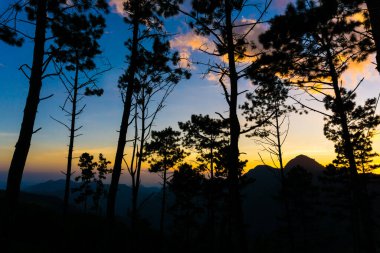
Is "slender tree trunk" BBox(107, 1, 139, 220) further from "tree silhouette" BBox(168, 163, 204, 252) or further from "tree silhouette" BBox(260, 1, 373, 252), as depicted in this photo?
"tree silhouette" BBox(168, 163, 204, 252)

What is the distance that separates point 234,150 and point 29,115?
497 cm

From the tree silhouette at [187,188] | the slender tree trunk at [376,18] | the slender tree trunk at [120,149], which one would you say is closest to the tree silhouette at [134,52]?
the slender tree trunk at [120,149]

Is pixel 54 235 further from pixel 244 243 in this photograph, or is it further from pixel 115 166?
pixel 244 243

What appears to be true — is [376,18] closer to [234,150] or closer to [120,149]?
[234,150]

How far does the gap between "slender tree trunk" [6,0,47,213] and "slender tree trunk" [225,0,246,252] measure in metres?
4.79

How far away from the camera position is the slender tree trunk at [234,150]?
6402 mm

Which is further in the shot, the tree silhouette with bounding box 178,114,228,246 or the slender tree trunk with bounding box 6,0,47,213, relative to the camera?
the tree silhouette with bounding box 178,114,228,246

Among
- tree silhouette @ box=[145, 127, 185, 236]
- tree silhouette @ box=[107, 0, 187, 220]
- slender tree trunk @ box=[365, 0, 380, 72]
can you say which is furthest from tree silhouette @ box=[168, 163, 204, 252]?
slender tree trunk @ box=[365, 0, 380, 72]

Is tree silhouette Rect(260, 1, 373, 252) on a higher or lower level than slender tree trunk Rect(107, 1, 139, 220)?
higher

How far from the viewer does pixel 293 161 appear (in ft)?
651

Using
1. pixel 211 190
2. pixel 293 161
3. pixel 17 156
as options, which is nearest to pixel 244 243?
pixel 17 156

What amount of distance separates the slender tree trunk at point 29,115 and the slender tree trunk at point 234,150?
4.79 meters

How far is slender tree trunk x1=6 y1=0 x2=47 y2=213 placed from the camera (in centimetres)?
578

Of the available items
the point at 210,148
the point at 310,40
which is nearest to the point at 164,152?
the point at 210,148
